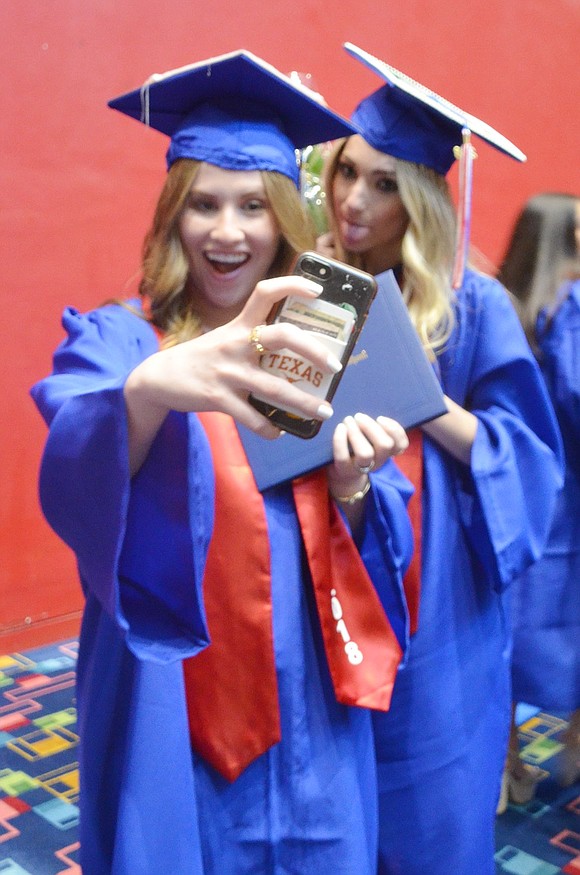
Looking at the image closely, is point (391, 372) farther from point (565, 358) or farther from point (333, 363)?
point (565, 358)

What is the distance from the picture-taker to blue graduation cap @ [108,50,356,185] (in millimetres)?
1162

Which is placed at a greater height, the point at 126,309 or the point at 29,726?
the point at 126,309

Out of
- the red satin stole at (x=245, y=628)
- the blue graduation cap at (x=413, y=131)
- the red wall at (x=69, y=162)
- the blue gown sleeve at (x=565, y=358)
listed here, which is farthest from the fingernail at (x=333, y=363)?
the red wall at (x=69, y=162)

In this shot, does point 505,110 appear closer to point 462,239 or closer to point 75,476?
point 462,239

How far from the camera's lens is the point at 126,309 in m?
1.17

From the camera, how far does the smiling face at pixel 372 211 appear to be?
4.91ft

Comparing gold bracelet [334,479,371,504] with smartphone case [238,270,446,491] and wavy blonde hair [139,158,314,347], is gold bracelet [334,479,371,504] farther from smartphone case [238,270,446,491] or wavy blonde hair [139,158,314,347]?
wavy blonde hair [139,158,314,347]

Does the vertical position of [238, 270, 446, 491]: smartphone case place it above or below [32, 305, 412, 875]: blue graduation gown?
above

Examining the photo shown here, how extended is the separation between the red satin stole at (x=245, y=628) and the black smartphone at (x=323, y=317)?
265 mm

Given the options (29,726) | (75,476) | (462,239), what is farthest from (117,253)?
(75,476)

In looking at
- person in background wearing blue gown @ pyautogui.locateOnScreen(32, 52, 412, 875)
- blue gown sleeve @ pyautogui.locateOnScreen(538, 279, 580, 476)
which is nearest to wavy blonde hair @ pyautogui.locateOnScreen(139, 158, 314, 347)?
person in background wearing blue gown @ pyautogui.locateOnScreen(32, 52, 412, 875)

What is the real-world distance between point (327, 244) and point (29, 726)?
1.78 m

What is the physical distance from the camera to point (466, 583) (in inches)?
57.5

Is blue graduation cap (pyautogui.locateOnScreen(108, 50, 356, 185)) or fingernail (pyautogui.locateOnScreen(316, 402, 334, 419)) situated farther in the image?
blue graduation cap (pyautogui.locateOnScreen(108, 50, 356, 185))
